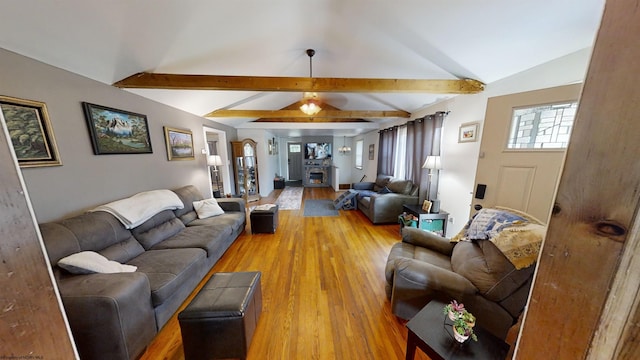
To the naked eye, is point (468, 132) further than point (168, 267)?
Yes

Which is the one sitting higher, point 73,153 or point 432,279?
point 73,153

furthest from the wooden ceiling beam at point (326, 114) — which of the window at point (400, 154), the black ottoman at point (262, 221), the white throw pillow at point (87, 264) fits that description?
the white throw pillow at point (87, 264)

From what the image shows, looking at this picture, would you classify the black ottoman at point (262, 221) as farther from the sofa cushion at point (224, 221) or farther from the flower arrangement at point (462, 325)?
the flower arrangement at point (462, 325)

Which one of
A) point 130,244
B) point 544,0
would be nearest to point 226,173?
point 130,244

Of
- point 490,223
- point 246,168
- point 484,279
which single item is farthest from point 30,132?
point 246,168

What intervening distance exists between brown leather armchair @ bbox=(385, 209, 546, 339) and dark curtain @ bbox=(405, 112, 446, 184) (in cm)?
214

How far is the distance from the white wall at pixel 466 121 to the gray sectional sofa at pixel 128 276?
3.27 meters

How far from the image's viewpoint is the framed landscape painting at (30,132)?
4.78ft

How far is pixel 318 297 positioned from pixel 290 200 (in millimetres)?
3892

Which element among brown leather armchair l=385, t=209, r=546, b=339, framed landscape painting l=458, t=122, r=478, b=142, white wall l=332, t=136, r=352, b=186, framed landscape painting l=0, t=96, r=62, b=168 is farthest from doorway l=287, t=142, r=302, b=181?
brown leather armchair l=385, t=209, r=546, b=339

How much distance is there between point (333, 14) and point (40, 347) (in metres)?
2.62

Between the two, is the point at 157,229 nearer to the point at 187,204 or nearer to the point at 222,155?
the point at 187,204

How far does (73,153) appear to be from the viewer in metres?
1.85

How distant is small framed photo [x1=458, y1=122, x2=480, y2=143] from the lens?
2684 mm
